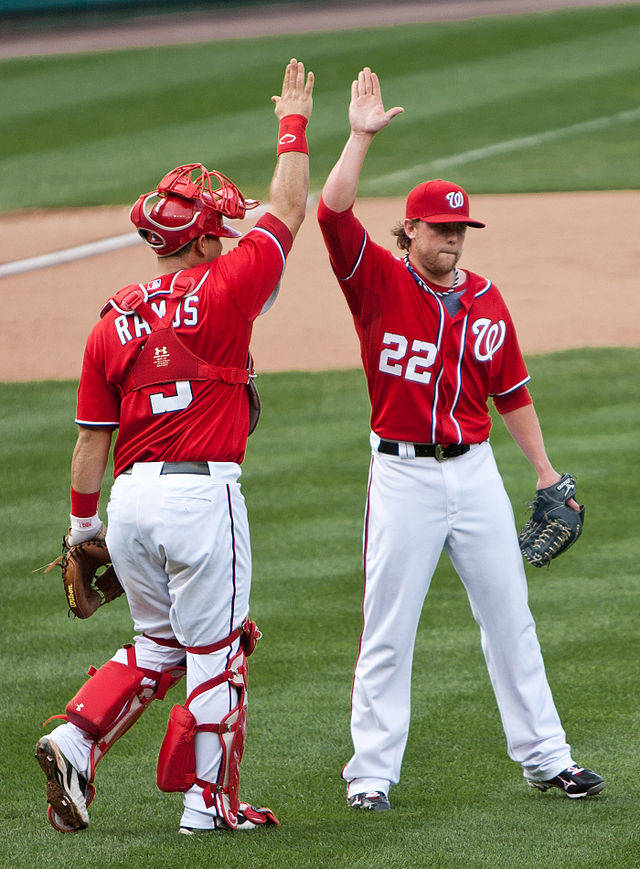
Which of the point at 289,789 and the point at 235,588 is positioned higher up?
the point at 235,588

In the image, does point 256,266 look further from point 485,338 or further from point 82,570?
point 82,570

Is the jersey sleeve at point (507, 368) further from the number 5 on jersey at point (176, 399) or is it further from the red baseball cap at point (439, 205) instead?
the number 5 on jersey at point (176, 399)

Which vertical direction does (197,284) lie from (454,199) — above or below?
below

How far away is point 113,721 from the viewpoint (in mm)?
4152

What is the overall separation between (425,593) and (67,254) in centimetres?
1140

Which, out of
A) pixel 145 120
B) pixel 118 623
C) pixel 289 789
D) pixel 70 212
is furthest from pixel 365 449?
pixel 145 120

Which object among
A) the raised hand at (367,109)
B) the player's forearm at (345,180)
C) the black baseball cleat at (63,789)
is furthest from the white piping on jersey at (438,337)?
the black baseball cleat at (63,789)

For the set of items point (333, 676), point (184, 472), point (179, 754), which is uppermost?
point (184, 472)

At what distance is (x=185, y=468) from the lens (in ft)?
13.2

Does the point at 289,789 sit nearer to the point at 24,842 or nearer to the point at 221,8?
the point at 24,842

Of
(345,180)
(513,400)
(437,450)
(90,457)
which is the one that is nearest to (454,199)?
(345,180)

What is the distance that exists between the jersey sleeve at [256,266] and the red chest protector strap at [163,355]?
136 millimetres

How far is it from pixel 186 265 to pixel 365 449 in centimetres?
491

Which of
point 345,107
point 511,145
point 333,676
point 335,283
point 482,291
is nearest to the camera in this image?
point 482,291
